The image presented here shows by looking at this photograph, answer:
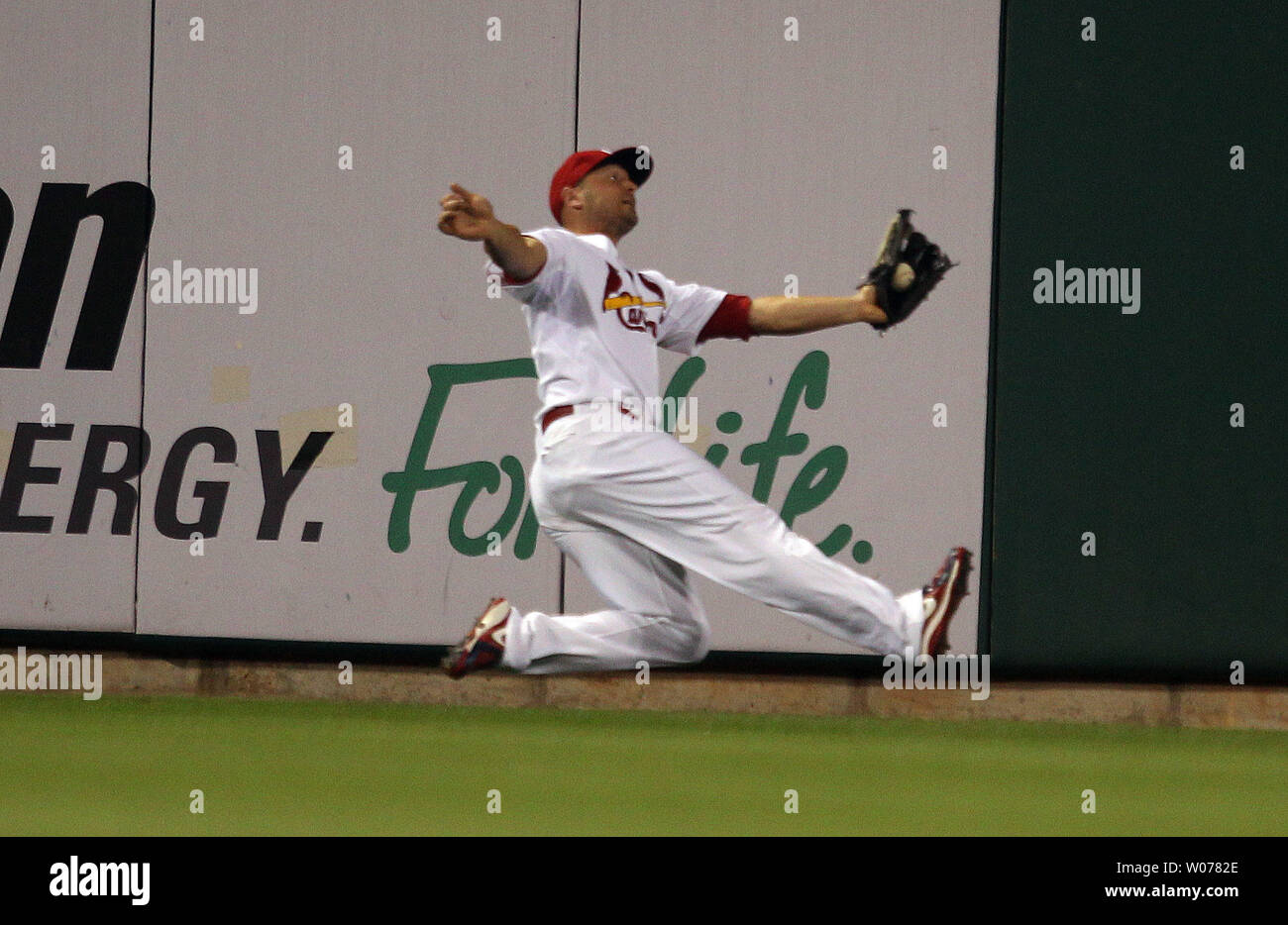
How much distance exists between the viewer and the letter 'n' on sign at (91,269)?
9.21m

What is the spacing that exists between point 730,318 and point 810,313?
0.97ft

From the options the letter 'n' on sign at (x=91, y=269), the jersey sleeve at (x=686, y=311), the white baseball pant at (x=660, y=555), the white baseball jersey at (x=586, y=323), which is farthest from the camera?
the letter 'n' on sign at (x=91, y=269)

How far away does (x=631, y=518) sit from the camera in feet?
17.6

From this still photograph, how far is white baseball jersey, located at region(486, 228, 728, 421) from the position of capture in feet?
17.8

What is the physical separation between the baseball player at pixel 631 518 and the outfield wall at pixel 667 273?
337cm

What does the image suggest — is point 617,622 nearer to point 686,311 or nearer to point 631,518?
point 631,518

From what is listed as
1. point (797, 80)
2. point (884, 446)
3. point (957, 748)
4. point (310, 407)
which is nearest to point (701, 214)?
point (797, 80)

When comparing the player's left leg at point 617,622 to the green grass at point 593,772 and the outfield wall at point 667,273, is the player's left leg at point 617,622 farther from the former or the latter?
the outfield wall at point 667,273

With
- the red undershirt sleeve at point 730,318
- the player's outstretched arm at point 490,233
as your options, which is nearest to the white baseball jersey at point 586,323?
the player's outstretched arm at point 490,233

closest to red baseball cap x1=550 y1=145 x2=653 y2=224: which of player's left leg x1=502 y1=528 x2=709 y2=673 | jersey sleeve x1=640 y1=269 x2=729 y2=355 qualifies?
jersey sleeve x1=640 y1=269 x2=729 y2=355

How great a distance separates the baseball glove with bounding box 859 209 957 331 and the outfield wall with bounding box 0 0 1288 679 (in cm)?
323

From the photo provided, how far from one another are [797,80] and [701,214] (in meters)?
0.88

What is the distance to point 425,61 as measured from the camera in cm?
909

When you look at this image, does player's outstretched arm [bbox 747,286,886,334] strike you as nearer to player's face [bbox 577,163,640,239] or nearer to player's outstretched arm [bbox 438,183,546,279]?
player's face [bbox 577,163,640,239]
